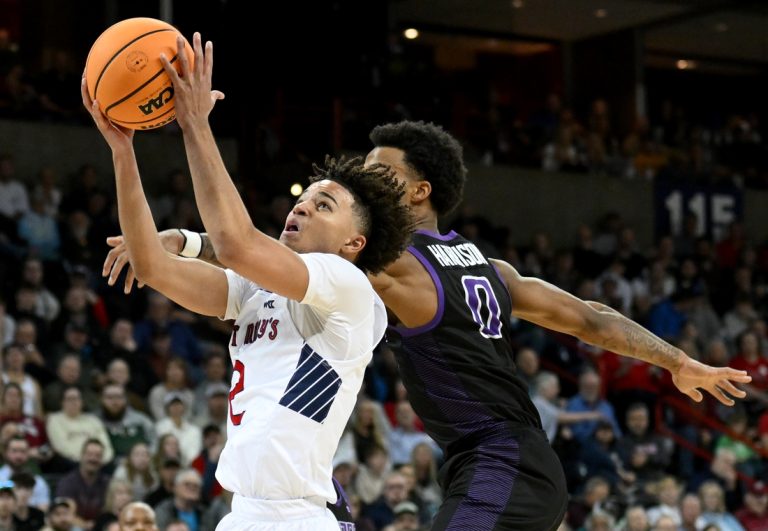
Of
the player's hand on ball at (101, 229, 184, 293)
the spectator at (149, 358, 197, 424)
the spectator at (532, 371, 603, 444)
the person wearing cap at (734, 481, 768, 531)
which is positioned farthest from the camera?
the spectator at (532, 371, 603, 444)

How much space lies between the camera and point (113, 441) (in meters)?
10.7

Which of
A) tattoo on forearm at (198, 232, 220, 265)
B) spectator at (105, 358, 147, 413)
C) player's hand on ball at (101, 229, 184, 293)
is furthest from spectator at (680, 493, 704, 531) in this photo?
player's hand on ball at (101, 229, 184, 293)

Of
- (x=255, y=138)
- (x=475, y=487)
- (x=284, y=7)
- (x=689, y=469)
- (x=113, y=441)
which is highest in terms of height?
(x=284, y=7)

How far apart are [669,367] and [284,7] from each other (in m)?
10.3

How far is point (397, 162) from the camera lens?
5.31 m

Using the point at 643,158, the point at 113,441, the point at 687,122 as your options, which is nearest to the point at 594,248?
the point at 643,158

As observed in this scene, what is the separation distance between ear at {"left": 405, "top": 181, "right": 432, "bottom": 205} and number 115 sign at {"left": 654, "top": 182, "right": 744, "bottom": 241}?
14405 mm

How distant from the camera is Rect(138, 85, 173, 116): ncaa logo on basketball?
3.92 metres

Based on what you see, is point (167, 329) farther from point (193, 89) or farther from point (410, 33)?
point (410, 33)

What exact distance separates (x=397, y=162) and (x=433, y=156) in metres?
0.15

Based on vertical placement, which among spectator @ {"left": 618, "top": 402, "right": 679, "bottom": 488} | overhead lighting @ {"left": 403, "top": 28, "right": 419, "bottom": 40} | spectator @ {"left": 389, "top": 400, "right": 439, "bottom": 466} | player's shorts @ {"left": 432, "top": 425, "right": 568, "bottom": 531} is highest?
overhead lighting @ {"left": 403, "top": 28, "right": 419, "bottom": 40}

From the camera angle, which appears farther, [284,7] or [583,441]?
[284,7]

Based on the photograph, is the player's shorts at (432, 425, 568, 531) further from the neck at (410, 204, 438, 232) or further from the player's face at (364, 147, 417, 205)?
the player's face at (364, 147, 417, 205)

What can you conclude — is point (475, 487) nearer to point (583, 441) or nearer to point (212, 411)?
point (212, 411)
